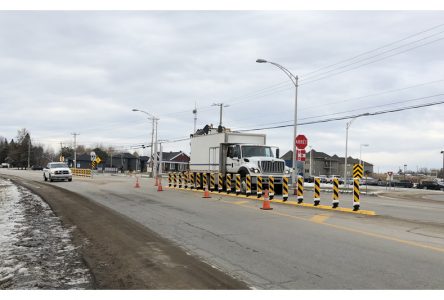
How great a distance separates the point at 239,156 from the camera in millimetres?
25516

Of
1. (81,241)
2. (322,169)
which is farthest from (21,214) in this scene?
(322,169)

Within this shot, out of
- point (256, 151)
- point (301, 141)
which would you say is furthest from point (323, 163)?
point (256, 151)

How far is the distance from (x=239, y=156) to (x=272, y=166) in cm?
210

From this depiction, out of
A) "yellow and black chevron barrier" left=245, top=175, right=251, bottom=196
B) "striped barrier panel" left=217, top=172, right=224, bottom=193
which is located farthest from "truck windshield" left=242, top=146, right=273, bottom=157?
"yellow and black chevron barrier" left=245, top=175, right=251, bottom=196

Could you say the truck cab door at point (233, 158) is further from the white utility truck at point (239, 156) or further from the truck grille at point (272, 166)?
the truck grille at point (272, 166)

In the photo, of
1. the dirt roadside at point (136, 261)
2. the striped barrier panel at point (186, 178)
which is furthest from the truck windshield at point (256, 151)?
the dirt roadside at point (136, 261)

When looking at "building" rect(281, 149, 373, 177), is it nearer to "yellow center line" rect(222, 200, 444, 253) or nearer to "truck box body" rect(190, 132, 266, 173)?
"truck box body" rect(190, 132, 266, 173)

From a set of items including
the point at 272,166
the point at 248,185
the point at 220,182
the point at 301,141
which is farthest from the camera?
the point at 301,141

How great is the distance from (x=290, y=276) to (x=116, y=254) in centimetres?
339

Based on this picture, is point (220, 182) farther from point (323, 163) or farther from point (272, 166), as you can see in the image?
point (323, 163)

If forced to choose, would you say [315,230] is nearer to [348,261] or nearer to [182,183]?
[348,261]

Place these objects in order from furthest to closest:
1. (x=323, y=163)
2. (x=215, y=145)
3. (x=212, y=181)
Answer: (x=323, y=163) → (x=212, y=181) → (x=215, y=145)

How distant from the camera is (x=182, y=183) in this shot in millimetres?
31031

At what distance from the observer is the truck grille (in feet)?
80.1
